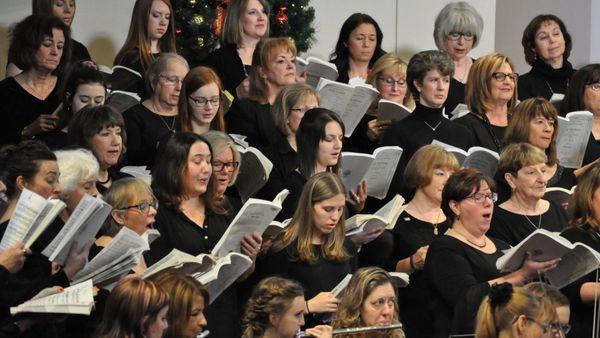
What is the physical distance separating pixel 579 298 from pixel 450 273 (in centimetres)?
59

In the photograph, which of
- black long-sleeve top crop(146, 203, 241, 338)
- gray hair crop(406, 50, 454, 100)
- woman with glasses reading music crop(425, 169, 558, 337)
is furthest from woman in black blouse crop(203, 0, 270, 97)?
woman with glasses reading music crop(425, 169, 558, 337)

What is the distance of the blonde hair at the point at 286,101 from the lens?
254 inches

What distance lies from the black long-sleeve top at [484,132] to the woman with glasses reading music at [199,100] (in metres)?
1.38

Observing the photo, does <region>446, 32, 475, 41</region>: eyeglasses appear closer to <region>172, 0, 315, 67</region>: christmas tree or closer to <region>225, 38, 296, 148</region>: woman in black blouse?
<region>172, 0, 315, 67</region>: christmas tree

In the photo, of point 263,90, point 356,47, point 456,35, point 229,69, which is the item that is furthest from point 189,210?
point 456,35

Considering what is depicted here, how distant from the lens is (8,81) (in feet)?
22.1

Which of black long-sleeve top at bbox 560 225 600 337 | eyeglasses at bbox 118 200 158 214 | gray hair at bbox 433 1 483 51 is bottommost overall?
black long-sleeve top at bbox 560 225 600 337

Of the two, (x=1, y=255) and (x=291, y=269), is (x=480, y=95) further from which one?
(x=1, y=255)

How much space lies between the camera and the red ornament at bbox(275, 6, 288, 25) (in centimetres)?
853

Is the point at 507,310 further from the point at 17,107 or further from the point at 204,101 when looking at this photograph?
the point at 17,107

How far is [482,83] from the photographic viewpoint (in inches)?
286

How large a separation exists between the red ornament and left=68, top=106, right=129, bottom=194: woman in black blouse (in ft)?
9.05

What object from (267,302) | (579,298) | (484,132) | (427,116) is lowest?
(579,298)

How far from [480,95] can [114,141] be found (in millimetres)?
2209
